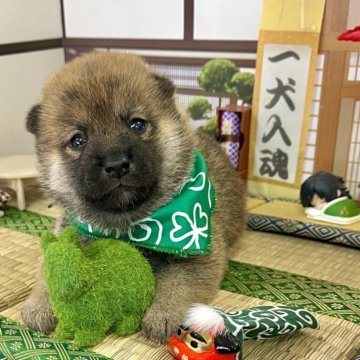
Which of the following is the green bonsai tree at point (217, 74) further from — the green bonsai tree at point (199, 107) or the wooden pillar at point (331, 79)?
the wooden pillar at point (331, 79)

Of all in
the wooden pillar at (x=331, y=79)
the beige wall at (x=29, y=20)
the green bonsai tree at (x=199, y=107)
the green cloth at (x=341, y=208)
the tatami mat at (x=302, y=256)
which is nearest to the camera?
the tatami mat at (x=302, y=256)

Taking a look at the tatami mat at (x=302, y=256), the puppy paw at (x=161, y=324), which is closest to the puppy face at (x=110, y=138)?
the puppy paw at (x=161, y=324)

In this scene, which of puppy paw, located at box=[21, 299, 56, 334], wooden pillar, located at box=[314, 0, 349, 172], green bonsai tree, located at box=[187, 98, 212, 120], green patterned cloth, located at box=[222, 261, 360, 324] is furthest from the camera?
green bonsai tree, located at box=[187, 98, 212, 120]

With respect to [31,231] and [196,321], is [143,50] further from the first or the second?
[196,321]

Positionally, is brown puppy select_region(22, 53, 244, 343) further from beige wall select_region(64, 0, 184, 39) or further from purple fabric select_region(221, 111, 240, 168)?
beige wall select_region(64, 0, 184, 39)

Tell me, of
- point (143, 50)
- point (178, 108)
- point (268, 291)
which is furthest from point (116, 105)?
point (143, 50)

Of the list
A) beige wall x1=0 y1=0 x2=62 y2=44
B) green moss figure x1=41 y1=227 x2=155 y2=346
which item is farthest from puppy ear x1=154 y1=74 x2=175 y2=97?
beige wall x1=0 y1=0 x2=62 y2=44
